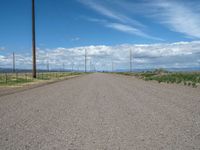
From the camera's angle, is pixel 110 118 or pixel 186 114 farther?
pixel 186 114

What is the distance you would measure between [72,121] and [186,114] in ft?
13.5

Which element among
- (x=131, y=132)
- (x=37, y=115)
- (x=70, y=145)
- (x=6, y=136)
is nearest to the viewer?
(x=70, y=145)

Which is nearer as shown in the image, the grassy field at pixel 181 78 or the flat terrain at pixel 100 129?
the flat terrain at pixel 100 129

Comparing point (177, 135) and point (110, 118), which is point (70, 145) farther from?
A: point (110, 118)

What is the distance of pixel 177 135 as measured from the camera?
22.2 feet

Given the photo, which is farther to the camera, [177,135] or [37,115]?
[37,115]

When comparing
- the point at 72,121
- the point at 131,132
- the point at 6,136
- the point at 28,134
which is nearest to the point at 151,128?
the point at 131,132

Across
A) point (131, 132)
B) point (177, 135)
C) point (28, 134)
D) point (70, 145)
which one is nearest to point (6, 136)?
point (28, 134)

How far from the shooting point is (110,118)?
909cm

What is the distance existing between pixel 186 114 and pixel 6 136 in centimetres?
621

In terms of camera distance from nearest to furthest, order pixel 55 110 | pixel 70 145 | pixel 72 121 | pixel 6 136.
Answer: pixel 70 145, pixel 6 136, pixel 72 121, pixel 55 110

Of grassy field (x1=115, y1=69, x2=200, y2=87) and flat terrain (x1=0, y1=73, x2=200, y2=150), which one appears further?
grassy field (x1=115, y1=69, x2=200, y2=87)

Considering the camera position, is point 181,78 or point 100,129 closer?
point 100,129

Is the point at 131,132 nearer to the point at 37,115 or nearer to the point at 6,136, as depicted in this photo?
the point at 6,136
